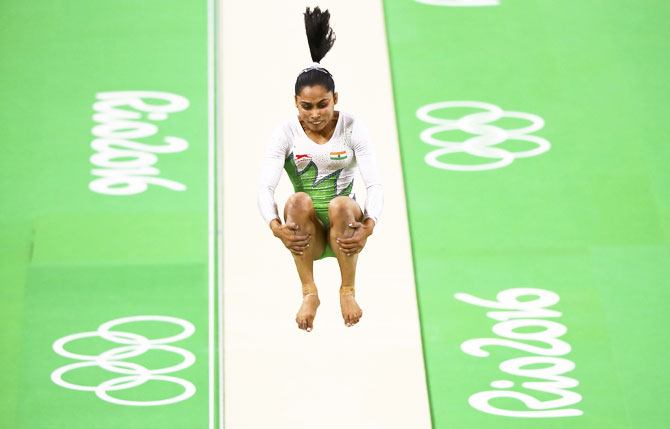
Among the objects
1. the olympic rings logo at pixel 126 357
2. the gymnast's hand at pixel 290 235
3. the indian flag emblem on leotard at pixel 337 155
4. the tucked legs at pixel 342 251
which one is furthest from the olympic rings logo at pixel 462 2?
the olympic rings logo at pixel 126 357

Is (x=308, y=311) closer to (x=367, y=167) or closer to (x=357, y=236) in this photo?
(x=357, y=236)

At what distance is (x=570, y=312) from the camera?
13.2 feet

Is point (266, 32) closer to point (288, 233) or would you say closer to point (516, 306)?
point (288, 233)

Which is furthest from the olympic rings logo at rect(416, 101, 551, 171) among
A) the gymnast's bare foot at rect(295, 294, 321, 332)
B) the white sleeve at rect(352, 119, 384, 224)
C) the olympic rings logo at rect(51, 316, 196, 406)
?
the olympic rings logo at rect(51, 316, 196, 406)

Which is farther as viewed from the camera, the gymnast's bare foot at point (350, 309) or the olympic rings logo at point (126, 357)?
the olympic rings logo at point (126, 357)

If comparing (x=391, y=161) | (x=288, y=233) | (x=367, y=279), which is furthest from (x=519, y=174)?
(x=288, y=233)

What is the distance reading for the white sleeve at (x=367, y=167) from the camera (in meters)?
3.37

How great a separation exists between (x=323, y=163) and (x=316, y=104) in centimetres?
27

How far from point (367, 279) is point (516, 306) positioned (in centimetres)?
83

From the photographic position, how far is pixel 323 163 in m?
3.40

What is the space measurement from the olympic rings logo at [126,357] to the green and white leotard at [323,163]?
1037 millimetres

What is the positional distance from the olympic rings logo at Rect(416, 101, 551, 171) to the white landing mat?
27 centimetres

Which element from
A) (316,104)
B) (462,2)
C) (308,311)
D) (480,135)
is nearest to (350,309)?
(308,311)

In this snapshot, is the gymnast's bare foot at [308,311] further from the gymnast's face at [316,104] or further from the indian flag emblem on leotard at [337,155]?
the gymnast's face at [316,104]
